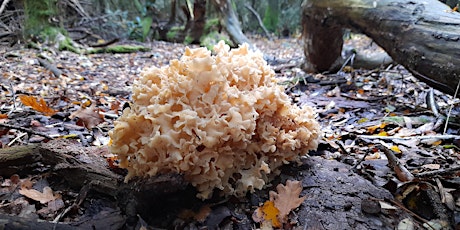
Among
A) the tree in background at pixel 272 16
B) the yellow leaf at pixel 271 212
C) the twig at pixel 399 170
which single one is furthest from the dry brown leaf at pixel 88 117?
the tree in background at pixel 272 16

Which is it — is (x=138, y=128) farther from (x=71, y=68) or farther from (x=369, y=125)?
(x=71, y=68)

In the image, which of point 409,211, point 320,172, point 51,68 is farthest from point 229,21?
point 409,211

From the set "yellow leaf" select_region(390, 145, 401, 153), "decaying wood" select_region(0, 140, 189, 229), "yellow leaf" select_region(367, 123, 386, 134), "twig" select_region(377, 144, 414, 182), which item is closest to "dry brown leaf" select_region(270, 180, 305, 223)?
"decaying wood" select_region(0, 140, 189, 229)

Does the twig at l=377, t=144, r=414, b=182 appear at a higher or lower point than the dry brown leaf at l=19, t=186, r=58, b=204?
lower

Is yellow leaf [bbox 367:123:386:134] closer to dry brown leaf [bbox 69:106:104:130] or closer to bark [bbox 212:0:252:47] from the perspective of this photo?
dry brown leaf [bbox 69:106:104:130]

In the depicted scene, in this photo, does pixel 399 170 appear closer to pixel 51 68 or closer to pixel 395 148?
pixel 395 148

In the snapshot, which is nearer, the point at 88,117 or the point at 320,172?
the point at 320,172

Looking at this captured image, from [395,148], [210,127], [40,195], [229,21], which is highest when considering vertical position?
[210,127]

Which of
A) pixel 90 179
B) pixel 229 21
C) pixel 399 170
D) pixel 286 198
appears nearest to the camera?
pixel 286 198
